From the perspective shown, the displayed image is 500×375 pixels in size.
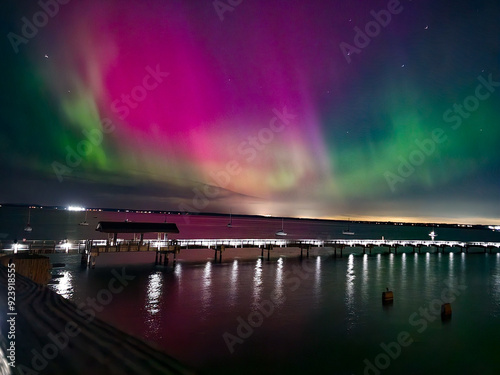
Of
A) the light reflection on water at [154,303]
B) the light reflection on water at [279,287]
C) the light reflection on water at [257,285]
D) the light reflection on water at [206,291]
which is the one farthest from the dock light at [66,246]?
the light reflection on water at [279,287]

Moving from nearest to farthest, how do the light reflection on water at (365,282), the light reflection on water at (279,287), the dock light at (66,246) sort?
the light reflection on water at (279,287) < the light reflection on water at (365,282) < the dock light at (66,246)

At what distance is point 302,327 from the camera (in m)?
21.4

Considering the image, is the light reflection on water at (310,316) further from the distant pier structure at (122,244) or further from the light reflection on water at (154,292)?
the distant pier structure at (122,244)

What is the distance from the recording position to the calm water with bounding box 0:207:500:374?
1683cm

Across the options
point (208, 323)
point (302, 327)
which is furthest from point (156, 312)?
point (302, 327)

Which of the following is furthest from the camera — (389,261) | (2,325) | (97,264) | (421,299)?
(389,261)

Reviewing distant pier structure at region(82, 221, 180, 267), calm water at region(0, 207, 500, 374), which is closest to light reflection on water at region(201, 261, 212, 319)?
calm water at region(0, 207, 500, 374)

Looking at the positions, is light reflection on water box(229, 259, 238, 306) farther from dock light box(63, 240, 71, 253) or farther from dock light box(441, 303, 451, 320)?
dock light box(63, 240, 71, 253)

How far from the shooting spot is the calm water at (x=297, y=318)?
16828 mm

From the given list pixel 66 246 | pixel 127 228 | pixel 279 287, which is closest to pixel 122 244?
pixel 127 228

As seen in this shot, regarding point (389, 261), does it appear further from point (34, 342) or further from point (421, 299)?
point (34, 342)

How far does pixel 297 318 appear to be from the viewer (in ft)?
76.2

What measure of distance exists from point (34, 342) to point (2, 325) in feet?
5.21

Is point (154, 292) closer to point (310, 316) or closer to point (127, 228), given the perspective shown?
point (310, 316)
